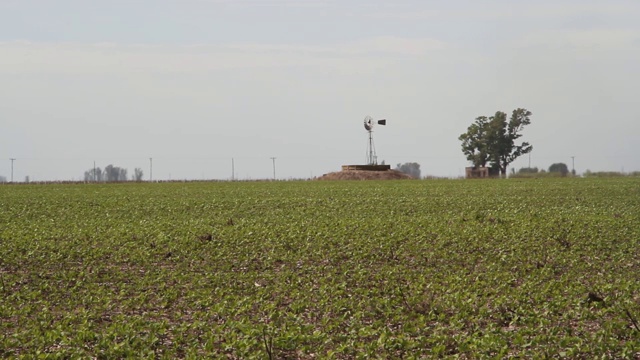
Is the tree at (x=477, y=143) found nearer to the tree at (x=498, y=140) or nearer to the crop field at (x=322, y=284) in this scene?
the tree at (x=498, y=140)

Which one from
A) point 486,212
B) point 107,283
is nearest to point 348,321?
point 107,283

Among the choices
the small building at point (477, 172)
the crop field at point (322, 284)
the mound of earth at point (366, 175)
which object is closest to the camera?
the crop field at point (322, 284)

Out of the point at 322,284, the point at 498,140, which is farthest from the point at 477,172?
the point at 322,284

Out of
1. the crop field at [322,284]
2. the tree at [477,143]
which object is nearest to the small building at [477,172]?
the tree at [477,143]

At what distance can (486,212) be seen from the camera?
35.8 m

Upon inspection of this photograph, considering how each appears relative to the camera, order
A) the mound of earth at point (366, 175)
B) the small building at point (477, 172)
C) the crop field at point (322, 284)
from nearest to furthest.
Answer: the crop field at point (322, 284), the mound of earth at point (366, 175), the small building at point (477, 172)

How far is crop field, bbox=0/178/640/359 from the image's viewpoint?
1412 centimetres

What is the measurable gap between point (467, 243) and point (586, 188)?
3054 cm

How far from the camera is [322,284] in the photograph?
19.5 m

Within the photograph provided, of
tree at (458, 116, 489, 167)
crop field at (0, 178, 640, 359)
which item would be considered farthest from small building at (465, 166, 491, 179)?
crop field at (0, 178, 640, 359)

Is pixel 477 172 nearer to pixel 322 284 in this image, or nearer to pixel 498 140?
pixel 498 140

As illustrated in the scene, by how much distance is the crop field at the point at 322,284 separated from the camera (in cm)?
1412

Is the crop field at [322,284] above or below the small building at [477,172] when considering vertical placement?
below

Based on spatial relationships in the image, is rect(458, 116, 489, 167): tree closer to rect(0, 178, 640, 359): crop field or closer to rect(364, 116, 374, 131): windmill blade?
rect(364, 116, 374, 131): windmill blade
